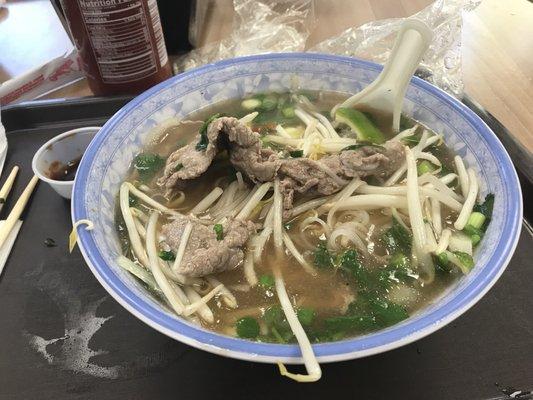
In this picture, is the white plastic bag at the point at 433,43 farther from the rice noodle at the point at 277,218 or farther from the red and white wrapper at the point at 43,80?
the red and white wrapper at the point at 43,80

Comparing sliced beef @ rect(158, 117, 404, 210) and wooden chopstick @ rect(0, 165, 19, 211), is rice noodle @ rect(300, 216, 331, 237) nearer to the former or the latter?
sliced beef @ rect(158, 117, 404, 210)

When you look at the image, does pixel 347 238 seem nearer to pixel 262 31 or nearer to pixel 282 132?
pixel 282 132

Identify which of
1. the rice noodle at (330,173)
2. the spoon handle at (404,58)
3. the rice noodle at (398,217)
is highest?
the spoon handle at (404,58)

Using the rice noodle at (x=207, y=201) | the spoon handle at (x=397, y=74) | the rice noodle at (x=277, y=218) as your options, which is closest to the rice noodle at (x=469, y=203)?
the spoon handle at (x=397, y=74)

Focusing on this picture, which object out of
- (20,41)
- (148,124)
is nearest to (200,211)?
(148,124)

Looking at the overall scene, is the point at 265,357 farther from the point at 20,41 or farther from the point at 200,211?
the point at 20,41

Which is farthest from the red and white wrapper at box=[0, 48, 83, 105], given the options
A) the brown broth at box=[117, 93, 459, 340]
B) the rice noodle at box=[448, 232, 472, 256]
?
the rice noodle at box=[448, 232, 472, 256]
